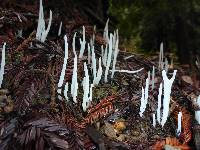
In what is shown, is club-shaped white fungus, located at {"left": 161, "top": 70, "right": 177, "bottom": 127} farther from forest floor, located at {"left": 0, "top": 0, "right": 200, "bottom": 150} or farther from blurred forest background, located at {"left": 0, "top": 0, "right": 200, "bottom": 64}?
blurred forest background, located at {"left": 0, "top": 0, "right": 200, "bottom": 64}

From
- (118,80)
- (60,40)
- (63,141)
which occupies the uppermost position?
(60,40)

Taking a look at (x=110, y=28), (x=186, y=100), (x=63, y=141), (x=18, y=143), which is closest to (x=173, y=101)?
(x=186, y=100)

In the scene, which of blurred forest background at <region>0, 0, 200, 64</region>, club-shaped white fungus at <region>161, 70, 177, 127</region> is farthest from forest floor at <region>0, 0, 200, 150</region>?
blurred forest background at <region>0, 0, 200, 64</region>

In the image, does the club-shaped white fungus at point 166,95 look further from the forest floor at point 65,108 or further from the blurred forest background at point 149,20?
the blurred forest background at point 149,20

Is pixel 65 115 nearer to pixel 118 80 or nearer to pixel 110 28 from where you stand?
pixel 118 80

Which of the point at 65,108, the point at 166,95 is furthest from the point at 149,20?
the point at 65,108

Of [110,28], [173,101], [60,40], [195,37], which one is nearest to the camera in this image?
[173,101]

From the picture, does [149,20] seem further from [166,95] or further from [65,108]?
[65,108]

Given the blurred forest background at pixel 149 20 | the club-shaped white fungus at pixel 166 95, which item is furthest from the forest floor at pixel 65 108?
the blurred forest background at pixel 149 20
